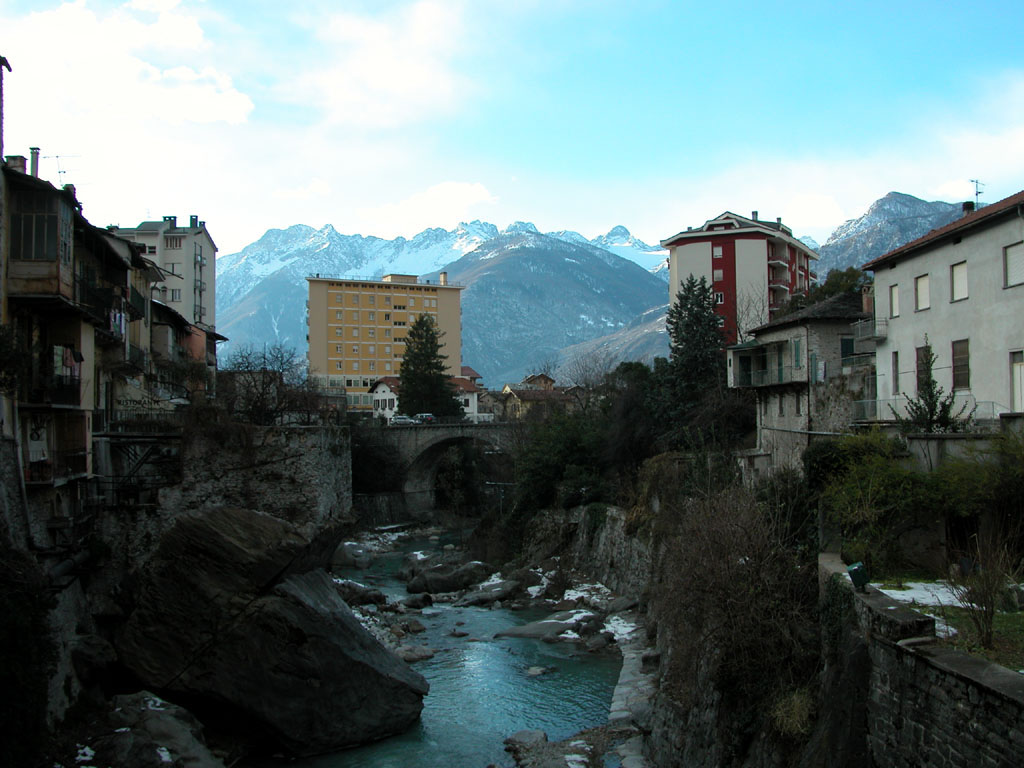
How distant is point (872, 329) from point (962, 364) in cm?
498

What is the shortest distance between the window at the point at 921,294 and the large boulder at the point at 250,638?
711 inches

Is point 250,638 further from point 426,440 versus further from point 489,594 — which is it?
point 426,440

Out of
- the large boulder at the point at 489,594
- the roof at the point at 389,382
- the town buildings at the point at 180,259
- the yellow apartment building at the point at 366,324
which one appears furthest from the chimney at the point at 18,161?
the yellow apartment building at the point at 366,324

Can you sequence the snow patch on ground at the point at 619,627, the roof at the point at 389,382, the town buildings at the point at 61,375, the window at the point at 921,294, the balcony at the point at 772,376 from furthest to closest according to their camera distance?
the roof at the point at 389,382, the balcony at the point at 772,376, the snow patch on ground at the point at 619,627, the window at the point at 921,294, the town buildings at the point at 61,375

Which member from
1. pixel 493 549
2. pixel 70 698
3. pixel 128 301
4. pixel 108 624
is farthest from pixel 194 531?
pixel 493 549

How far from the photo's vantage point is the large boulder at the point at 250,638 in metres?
17.5

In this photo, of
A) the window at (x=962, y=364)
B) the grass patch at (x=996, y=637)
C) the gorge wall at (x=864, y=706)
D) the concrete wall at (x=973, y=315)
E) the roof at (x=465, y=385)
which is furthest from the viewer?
the roof at (x=465, y=385)

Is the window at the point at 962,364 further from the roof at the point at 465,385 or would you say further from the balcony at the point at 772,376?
the roof at the point at 465,385

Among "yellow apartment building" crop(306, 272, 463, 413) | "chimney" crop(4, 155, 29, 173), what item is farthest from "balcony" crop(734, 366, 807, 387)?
"yellow apartment building" crop(306, 272, 463, 413)

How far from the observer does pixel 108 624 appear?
1820cm

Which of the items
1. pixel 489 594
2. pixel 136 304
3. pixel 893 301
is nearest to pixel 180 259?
pixel 136 304

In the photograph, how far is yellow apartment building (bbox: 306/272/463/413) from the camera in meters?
92.3

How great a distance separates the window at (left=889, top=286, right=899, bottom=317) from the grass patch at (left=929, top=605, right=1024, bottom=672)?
16.2 meters

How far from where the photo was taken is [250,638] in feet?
57.8
